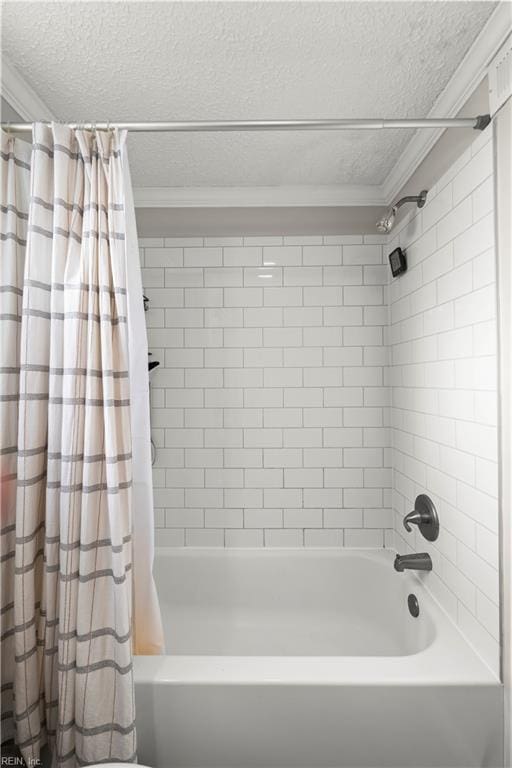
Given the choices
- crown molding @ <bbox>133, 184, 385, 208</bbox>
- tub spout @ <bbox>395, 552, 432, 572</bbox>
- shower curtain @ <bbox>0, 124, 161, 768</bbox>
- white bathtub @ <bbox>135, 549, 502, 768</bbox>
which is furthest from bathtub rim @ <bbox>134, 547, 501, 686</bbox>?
crown molding @ <bbox>133, 184, 385, 208</bbox>

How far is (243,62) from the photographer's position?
1.32 meters

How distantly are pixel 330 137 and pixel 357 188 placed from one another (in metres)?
0.52

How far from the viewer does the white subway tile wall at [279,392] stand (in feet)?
7.45

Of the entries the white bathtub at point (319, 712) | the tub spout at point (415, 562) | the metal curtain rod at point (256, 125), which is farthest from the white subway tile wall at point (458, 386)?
the metal curtain rod at point (256, 125)

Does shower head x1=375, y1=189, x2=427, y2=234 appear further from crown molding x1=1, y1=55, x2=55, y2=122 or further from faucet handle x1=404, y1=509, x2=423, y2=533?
crown molding x1=1, y1=55, x2=55, y2=122

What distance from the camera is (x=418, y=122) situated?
1.23 meters

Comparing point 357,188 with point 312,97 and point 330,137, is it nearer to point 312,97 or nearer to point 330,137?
point 330,137

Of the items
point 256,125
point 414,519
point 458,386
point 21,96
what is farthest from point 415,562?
point 21,96

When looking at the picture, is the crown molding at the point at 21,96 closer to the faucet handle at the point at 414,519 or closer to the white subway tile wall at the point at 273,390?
the white subway tile wall at the point at 273,390

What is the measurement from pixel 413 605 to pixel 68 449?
1.55 meters

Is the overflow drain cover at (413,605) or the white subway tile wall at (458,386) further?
the overflow drain cover at (413,605)

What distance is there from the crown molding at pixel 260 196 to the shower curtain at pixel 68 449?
978 mm

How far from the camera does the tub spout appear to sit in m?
1.72

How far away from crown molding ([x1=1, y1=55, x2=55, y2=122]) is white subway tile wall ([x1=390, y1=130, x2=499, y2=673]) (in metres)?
1.52
